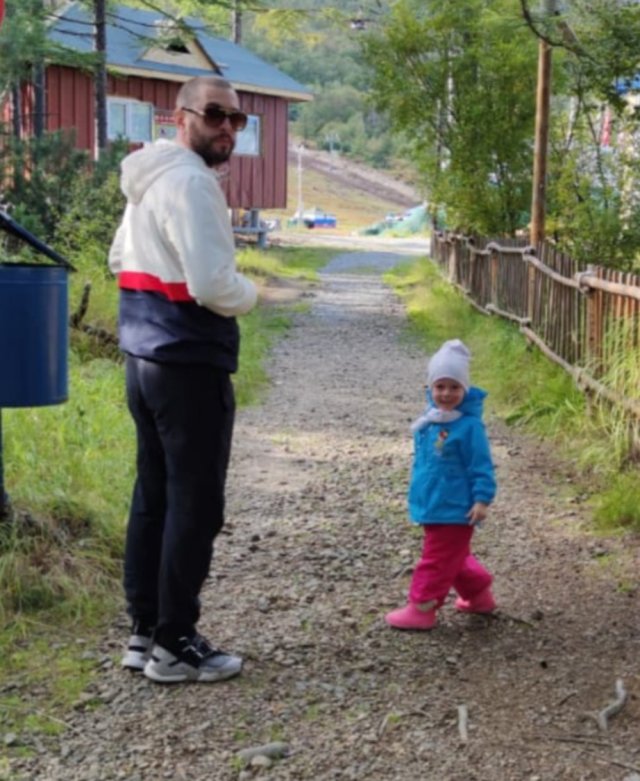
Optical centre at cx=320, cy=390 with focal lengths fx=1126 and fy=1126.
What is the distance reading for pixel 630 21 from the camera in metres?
8.50

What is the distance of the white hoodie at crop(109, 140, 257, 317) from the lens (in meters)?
3.43

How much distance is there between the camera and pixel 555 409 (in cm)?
823

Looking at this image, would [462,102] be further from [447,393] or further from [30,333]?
[30,333]

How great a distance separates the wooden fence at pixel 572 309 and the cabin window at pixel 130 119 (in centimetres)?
1150

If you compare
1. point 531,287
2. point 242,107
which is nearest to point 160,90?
point 242,107

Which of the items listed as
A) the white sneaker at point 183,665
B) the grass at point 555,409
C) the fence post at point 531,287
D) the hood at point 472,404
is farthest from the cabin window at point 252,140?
the white sneaker at point 183,665

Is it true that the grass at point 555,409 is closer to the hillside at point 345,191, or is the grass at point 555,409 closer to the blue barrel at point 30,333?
the blue barrel at point 30,333

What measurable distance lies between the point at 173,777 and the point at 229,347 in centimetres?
132

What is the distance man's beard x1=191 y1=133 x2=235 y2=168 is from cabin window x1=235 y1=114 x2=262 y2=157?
24.8 meters

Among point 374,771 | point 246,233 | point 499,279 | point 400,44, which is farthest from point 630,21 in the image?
point 246,233

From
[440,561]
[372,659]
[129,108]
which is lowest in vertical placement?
[372,659]

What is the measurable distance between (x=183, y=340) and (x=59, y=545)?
63.4 inches

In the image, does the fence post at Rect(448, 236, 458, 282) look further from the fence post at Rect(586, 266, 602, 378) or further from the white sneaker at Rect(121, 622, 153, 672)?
the white sneaker at Rect(121, 622, 153, 672)

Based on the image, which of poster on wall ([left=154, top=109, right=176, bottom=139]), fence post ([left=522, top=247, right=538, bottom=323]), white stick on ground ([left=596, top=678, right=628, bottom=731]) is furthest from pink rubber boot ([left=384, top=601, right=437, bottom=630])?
poster on wall ([left=154, top=109, right=176, bottom=139])
